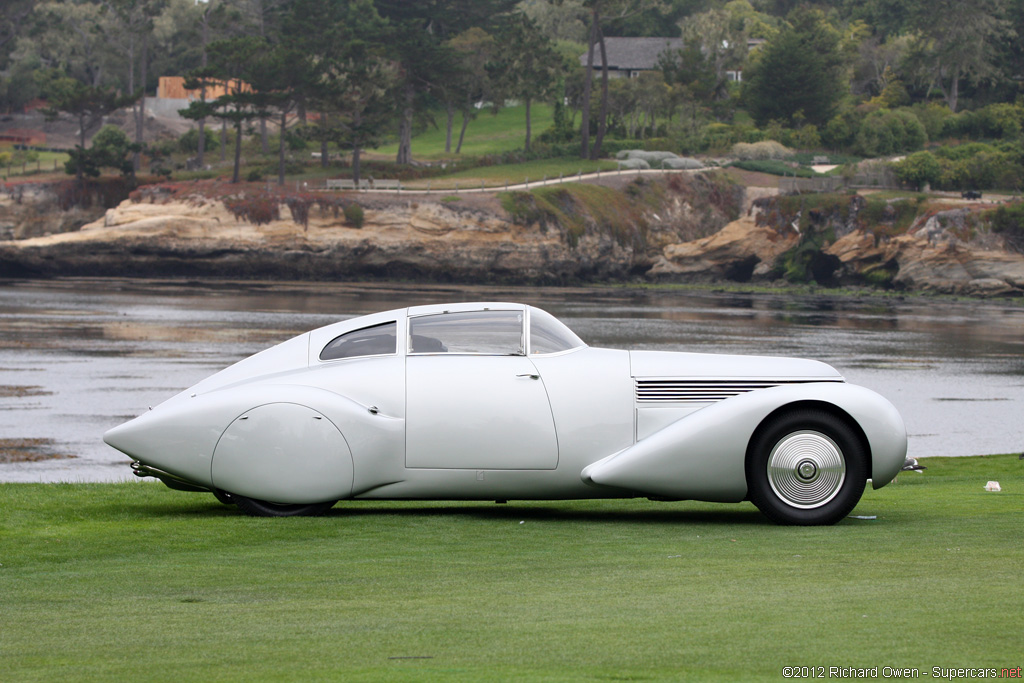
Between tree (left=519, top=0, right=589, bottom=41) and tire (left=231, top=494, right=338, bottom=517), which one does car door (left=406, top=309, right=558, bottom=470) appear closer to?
tire (left=231, top=494, right=338, bottom=517)

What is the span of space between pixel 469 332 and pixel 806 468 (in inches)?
131

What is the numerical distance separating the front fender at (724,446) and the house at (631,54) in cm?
12330

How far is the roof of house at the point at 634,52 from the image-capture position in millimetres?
131875

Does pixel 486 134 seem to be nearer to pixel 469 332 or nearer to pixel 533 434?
pixel 469 332

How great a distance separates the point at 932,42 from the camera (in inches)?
4471

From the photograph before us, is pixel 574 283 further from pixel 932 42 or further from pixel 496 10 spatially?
pixel 932 42

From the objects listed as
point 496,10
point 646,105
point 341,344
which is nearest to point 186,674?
point 341,344

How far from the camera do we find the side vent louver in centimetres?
1009

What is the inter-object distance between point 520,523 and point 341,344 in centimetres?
245

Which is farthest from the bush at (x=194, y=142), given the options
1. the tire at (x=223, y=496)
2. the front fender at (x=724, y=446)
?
the front fender at (x=724, y=446)

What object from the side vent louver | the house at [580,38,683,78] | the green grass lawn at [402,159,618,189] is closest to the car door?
the side vent louver

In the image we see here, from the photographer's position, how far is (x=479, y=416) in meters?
9.96

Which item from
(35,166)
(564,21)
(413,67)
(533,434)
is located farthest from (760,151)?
(533,434)

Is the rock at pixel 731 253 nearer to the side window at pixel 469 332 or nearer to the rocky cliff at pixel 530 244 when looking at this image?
the rocky cliff at pixel 530 244
